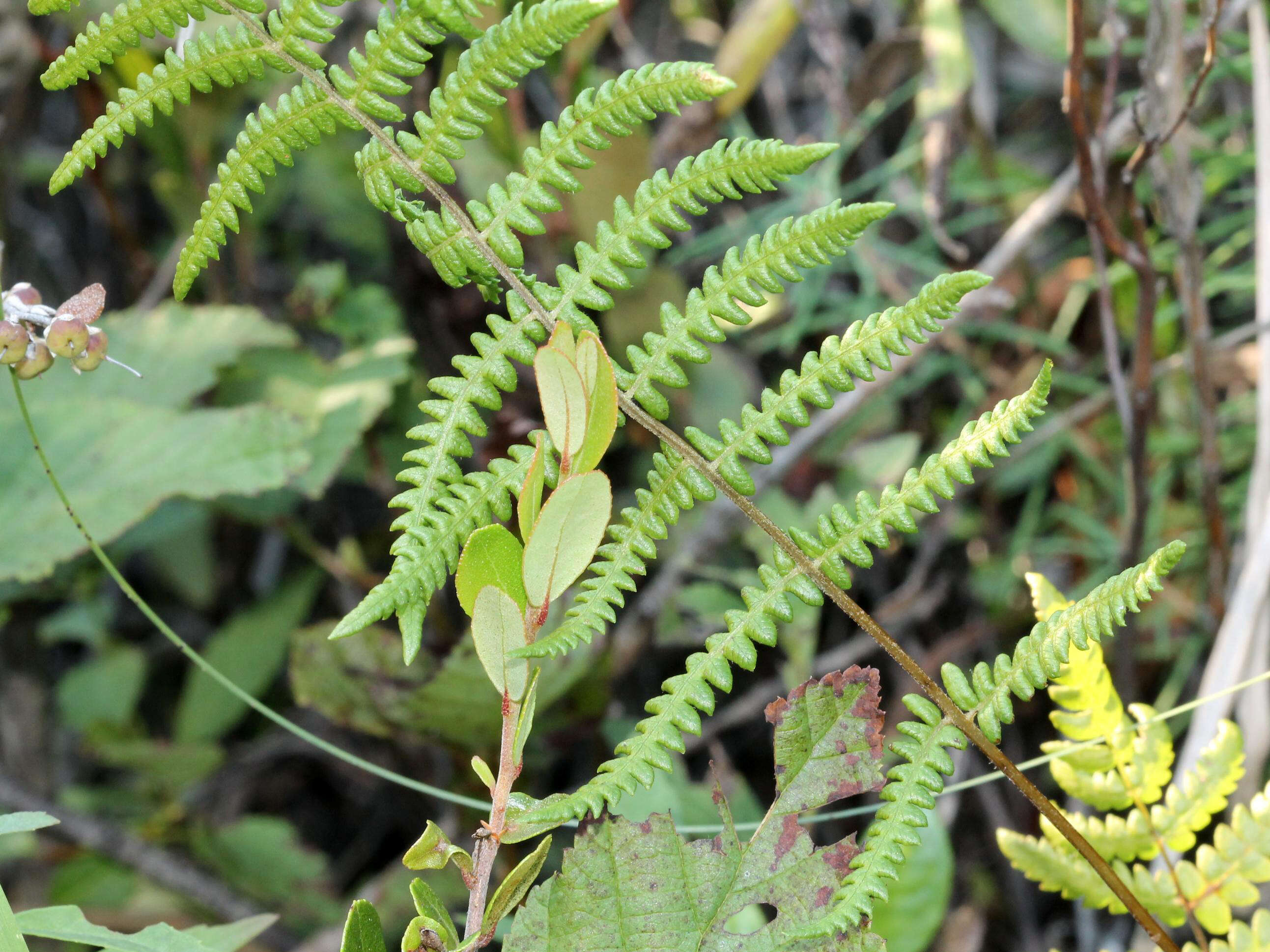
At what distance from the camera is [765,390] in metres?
0.59

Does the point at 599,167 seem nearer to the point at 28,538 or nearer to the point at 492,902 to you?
the point at 28,538

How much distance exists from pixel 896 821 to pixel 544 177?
41cm

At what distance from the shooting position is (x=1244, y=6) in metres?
1.32

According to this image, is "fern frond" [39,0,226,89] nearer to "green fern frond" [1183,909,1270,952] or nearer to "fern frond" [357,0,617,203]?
"fern frond" [357,0,617,203]

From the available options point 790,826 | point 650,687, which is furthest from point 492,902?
point 650,687

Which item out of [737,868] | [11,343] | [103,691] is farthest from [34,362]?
[103,691]

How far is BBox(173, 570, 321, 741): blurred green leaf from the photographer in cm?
165

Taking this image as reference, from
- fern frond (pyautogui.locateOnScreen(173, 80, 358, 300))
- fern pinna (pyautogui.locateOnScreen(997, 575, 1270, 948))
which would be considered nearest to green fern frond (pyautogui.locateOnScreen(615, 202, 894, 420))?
fern frond (pyautogui.locateOnScreen(173, 80, 358, 300))

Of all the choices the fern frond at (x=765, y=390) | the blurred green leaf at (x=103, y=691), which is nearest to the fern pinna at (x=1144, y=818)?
the fern frond at (x=765, y=390)

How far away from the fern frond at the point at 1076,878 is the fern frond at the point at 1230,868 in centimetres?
1

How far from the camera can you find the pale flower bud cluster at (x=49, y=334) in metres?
0.68

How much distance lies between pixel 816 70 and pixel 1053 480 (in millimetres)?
968

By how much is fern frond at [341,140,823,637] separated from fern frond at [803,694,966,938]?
28 centimetres

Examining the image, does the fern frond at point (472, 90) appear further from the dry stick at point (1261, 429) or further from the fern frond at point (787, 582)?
the dry stick at point (1261, 429)
